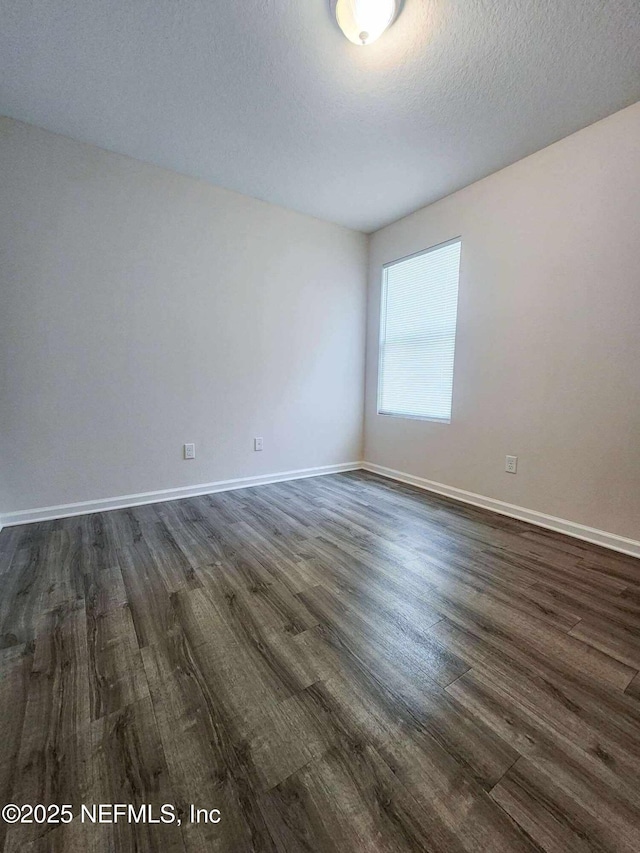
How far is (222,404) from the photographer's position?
2.98 m

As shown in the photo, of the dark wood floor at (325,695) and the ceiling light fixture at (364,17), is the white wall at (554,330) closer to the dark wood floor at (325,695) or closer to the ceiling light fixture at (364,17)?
the dark wood floor at (325,695)

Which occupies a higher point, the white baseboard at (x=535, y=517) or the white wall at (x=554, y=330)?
the white wall at (x=554, y=330)

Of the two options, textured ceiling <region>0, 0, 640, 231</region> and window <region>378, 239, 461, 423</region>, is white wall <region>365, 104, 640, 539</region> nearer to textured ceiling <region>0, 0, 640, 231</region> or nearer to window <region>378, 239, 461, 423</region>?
window <region>378, 239, 461, 423</region>

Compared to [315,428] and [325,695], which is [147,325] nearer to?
[315,428]

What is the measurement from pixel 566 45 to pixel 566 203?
0.82 meters

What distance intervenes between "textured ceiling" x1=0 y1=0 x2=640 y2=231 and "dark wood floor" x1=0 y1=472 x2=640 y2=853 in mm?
2565

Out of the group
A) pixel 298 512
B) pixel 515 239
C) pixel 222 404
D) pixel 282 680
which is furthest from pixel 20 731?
pixel 515 239

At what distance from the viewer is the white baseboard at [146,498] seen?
7.48 feet

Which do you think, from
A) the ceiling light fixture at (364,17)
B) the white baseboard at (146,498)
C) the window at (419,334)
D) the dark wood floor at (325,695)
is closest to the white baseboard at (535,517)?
the dark wood floor at (325,695)

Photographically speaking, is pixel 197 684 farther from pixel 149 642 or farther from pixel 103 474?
pixel 103 474

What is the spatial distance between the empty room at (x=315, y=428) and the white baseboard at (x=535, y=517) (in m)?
0.02

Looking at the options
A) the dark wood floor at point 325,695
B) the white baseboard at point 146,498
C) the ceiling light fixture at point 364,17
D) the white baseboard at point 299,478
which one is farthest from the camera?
the white baseboard at point 146,498

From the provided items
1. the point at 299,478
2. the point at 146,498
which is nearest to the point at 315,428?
the point at 299,478

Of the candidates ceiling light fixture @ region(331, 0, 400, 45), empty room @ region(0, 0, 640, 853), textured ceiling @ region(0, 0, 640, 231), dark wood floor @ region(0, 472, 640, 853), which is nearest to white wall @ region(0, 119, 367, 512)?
empty room @ region(0, 0, 640, 853)
